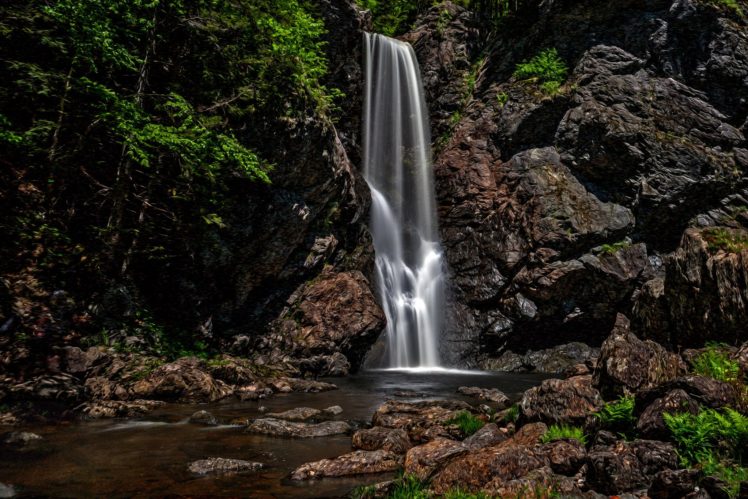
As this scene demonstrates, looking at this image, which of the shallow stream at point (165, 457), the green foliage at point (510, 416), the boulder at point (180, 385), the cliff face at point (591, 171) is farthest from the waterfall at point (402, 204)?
the green foliage at point (510, 416)

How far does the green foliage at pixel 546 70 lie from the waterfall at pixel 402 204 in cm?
660

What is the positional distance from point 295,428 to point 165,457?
7.84ft

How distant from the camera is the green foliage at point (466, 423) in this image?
8.39 metres

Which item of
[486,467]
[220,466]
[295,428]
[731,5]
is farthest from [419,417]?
[731,5]

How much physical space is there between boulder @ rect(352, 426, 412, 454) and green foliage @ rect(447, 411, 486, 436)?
121 centimetres

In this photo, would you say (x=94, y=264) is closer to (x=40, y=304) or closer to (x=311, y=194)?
(x=40, y=304)

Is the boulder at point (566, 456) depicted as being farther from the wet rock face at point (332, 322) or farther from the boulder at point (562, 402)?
the wet rock face at point (332, 322)

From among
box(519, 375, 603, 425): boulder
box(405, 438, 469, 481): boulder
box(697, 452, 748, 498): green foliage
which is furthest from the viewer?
box(519, 375, 603, 425): boulder

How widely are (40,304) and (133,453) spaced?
22.2ft

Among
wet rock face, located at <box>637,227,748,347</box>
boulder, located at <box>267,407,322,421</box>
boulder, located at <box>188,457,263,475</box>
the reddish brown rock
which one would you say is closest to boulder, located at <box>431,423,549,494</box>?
the reddish brown rock

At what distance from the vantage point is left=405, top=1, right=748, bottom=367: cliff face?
21219mm

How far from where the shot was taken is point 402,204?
26.9 meters

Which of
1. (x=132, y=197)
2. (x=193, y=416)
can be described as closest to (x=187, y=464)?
(x=193, y=416)

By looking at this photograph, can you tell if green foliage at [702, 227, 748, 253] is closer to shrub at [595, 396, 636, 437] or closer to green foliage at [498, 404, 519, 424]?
shrub at [595, 396, 636, 437]
